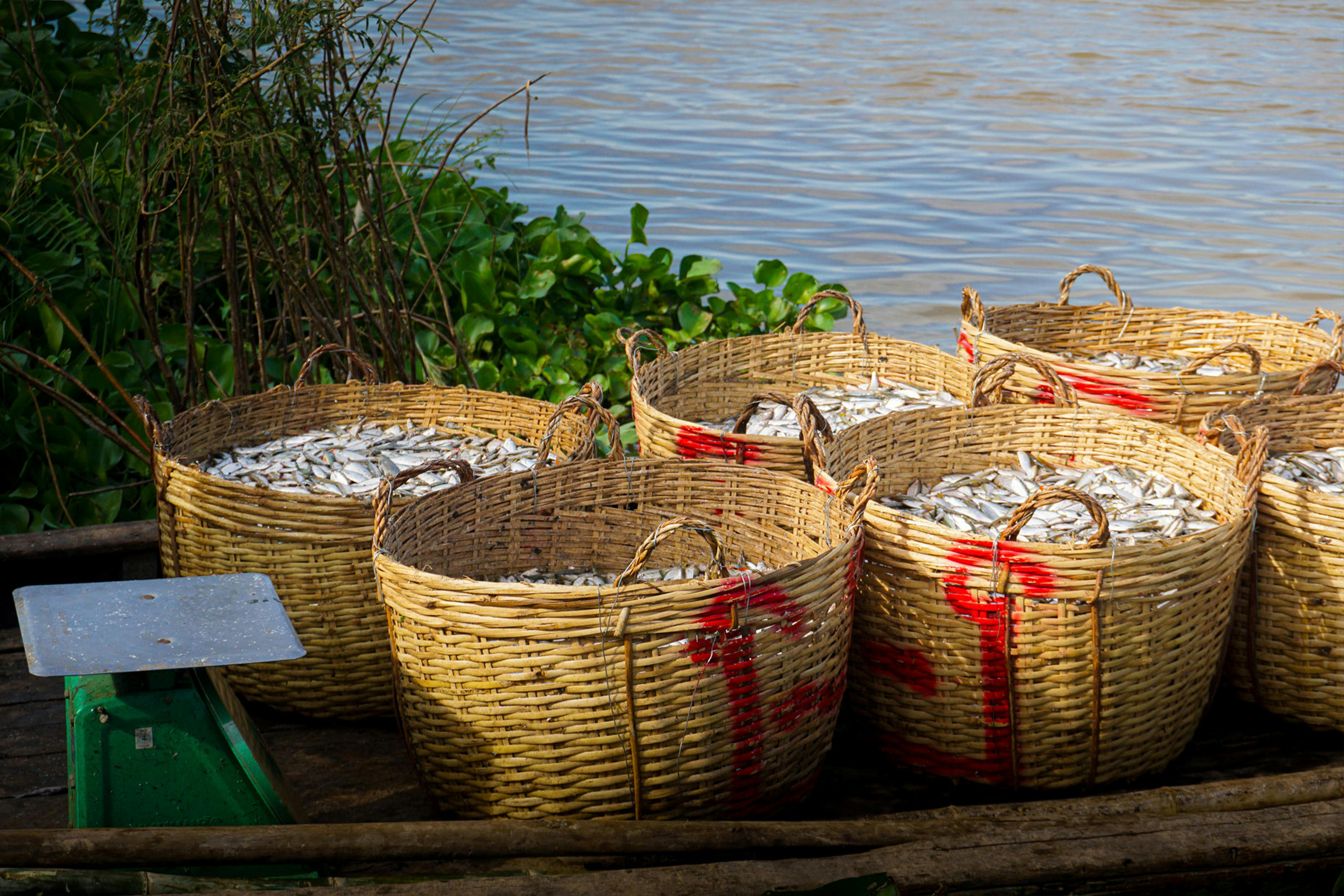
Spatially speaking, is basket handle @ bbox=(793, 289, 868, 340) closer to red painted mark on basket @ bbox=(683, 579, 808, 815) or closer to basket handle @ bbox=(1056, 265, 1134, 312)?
basket handle @ bbox=(1056, 265, 1134, 312)

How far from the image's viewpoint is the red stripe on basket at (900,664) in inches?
86.5

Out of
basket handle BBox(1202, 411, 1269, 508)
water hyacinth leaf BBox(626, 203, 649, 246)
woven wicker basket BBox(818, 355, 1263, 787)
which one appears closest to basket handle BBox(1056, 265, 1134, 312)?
basket handle BBox(1202, 411, 1269, 508)

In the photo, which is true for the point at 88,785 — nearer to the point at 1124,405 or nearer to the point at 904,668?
the point at 904,668

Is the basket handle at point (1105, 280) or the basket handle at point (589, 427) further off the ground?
→ the basket handle at point (1105, 280)

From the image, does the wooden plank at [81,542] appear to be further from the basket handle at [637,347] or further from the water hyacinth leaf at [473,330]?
the water hyacinth leaf at [473,330]

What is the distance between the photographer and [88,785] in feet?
5.82

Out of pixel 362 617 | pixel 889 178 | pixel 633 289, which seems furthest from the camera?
pixel 889 178

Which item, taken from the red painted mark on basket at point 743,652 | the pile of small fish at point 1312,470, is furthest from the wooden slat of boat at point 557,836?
the pile of small fish at point 1312,470

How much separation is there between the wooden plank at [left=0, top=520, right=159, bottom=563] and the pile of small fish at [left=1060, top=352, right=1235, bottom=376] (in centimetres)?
221

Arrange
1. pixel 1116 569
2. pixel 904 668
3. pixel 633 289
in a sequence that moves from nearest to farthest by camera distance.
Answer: pixel 1116 569
pixel 904 668
pixel 633 289

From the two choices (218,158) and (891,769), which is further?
(218,158)

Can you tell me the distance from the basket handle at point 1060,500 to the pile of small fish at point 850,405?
2.85 feet

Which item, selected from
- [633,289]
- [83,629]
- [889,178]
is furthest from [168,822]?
[889,178]

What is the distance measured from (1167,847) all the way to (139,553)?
217 cm
